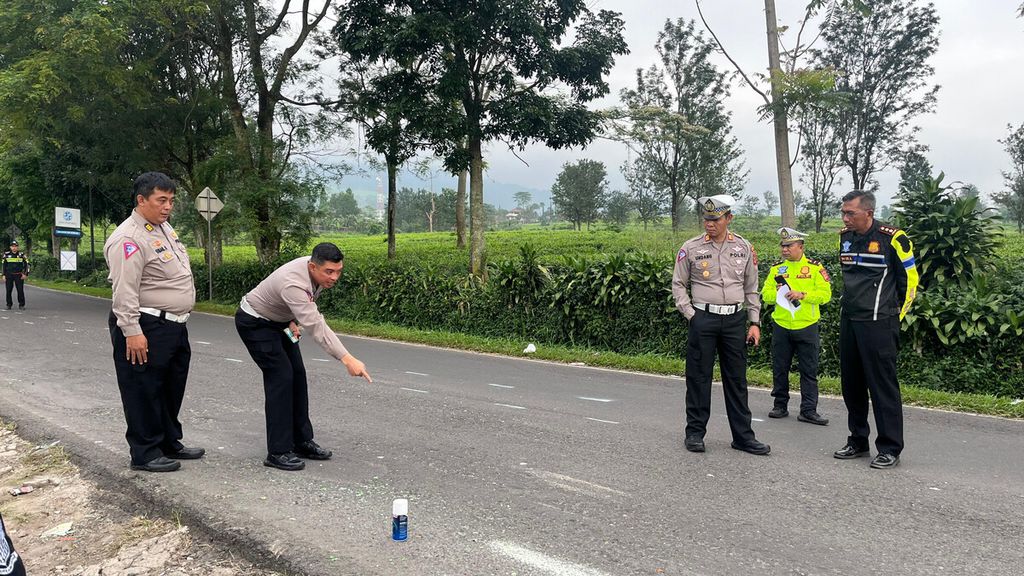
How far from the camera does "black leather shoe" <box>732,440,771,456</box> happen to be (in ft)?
18.1

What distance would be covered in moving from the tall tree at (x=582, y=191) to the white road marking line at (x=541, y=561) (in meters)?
56.5

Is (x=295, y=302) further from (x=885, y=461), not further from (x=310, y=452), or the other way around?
(x=885, y=461)

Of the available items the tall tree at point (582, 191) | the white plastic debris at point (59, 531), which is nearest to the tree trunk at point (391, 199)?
the white plastic debris at point (59, 531)

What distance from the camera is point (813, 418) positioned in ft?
22.0

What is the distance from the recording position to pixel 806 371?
275 inches

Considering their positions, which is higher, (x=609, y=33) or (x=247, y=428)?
(x=609, y=33)

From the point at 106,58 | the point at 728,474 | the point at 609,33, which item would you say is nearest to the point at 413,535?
the point at 728,474

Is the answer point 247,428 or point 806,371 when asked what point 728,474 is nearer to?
point 806,371

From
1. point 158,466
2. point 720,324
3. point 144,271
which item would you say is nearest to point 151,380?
point 158,466

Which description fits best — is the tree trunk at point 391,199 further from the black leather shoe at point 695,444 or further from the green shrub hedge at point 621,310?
the black leather shoe at point 695,444

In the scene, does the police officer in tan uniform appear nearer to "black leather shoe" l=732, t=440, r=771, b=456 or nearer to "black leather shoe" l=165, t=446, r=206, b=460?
"black leather shoe" l=165, t=446, r=206, b=460

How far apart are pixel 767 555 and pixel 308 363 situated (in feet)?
25.7

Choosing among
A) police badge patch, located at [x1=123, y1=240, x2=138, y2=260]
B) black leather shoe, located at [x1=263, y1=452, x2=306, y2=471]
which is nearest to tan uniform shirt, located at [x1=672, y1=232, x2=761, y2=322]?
black leather shoe, located at [x1=263, y1=452, x2=306, y2=471]

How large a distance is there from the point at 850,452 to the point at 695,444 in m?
1.22
